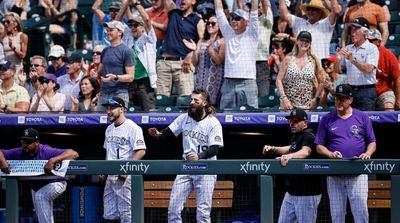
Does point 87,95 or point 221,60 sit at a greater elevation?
point 221,60

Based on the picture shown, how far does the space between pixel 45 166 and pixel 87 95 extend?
113 inches

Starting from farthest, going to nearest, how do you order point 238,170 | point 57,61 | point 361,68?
1. point 57,61
2. point 361,68
3. point 238,170

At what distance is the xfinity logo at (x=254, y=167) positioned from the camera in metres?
10.9

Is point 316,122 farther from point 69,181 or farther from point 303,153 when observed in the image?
point 69,181

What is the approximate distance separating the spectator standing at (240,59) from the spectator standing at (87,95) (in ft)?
5.02

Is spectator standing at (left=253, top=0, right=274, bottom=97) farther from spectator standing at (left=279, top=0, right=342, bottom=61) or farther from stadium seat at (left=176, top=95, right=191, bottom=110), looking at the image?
stadium seat at (left=176, top=95, right=191, bottom=110)

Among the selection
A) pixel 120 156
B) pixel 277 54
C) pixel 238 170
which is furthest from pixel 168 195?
pixel 277 54

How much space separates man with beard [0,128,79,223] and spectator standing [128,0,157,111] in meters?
2.23

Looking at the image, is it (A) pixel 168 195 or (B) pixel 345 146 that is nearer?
(B) pixel 345 146

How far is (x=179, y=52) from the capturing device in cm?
1460

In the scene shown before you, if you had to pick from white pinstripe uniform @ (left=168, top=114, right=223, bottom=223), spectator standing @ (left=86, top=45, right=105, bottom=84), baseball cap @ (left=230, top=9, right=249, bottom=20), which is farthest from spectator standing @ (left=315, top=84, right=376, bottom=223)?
spectator standing @ (left=86, top=45, right=105, bottom=84)

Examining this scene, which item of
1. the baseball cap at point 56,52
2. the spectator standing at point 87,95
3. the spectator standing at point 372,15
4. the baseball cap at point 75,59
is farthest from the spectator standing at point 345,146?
the baseball cap at point 56,52

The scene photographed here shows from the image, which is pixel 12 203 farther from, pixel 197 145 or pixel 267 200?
pixel 267 200

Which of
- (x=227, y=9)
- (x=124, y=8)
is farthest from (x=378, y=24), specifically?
(x=124, y=8)
